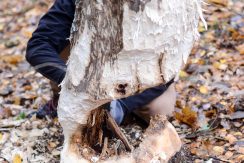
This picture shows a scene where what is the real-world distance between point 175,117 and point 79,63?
1059mm

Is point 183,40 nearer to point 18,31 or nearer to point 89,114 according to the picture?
point 89,114

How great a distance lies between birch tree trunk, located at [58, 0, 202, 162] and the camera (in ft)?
5.10

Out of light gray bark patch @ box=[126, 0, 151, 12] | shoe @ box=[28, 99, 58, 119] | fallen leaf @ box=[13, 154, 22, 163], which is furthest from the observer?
shoe @ box=[28, 99, 58, 119]

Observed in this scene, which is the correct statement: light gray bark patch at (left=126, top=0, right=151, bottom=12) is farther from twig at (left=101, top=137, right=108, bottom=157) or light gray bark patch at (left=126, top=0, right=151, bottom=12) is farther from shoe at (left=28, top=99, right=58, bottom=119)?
shoe at (left=28, top=99, right=58, bottom=119)

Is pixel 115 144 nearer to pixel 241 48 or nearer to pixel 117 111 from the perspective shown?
pixel 117 111

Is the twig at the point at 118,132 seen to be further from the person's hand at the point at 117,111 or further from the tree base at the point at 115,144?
the person's hand at the point at 117,111

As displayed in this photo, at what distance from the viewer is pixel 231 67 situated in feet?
10.2

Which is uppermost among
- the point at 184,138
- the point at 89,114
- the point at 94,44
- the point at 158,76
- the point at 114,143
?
the point at 94,44

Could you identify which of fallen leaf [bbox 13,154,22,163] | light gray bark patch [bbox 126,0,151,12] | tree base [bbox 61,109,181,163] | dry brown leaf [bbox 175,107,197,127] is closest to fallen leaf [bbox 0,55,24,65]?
fallen leaf [bbox 13,154,22,163]

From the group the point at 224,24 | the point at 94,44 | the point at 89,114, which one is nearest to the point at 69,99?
the point at 89,114

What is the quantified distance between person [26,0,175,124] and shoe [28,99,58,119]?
0.39 metres

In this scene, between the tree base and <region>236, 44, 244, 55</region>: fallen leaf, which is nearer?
the tree base

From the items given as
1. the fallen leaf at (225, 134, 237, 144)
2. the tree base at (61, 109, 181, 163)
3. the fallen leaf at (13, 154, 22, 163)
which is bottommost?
the fallen leaf at (13, 154, 22, 163)

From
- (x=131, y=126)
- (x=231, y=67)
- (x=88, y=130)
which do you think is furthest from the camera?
(x=231, y=67)
